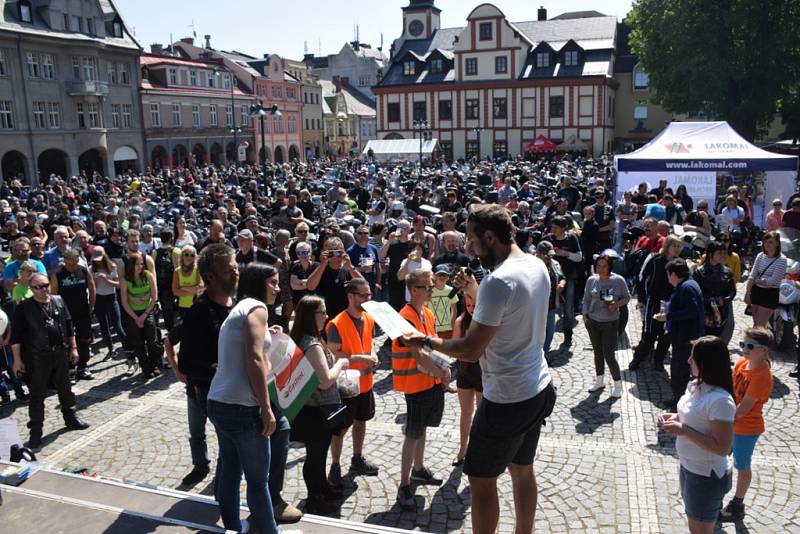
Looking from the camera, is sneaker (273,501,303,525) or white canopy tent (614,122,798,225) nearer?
sneaker (273,501,303,525)

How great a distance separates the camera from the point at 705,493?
4.01 metres

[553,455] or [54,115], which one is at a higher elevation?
[54,115]

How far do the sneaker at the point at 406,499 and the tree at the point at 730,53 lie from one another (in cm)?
3082

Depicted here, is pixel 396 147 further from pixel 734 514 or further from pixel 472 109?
pixel 734 514

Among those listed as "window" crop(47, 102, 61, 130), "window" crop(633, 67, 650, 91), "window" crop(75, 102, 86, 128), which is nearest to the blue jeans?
"window" crop(47, 102, 61, 130)

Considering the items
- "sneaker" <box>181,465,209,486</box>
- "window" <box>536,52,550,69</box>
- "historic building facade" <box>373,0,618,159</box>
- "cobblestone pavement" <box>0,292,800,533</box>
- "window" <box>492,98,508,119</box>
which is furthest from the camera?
"window" <box>492,98,508,119</box>

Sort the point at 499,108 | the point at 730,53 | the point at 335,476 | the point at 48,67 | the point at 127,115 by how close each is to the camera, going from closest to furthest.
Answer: the point at 335,476, the point at 730,53, the point at 48,67, the point at 127,115, the point at 499,108

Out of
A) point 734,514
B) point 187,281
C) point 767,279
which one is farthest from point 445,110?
point 734,514

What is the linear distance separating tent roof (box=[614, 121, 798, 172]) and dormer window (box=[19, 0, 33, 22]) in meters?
37.0

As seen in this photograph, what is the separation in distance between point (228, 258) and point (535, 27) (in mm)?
59789

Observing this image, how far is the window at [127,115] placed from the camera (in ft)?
155

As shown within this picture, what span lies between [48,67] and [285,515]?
43997 mm

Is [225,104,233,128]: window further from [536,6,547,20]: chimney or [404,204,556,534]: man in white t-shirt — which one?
[404,204,556,534]: man in white t-shirt

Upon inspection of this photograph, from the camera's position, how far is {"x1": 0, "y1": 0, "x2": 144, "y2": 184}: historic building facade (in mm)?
38688
